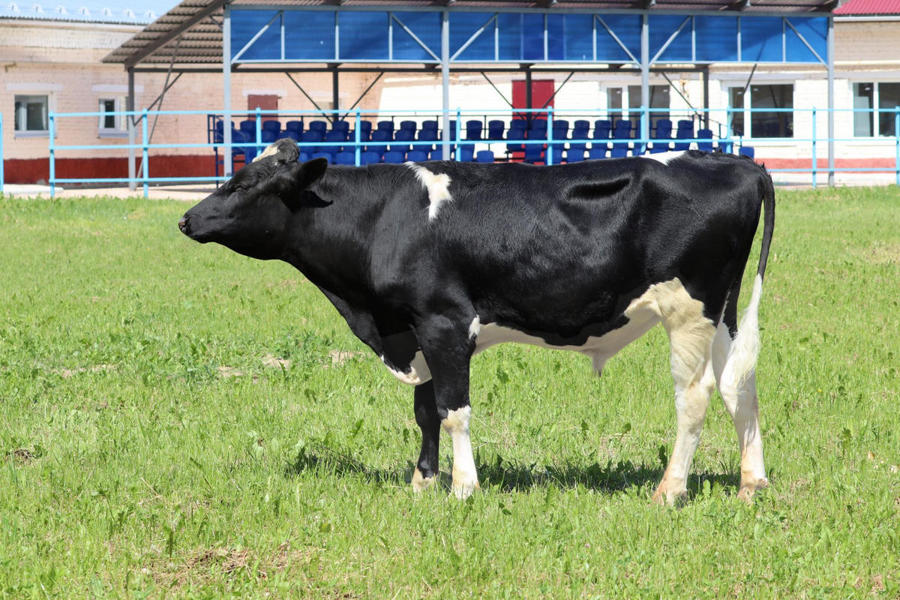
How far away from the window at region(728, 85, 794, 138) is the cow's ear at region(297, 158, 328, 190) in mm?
31862

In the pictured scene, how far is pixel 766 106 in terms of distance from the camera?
1448 inches

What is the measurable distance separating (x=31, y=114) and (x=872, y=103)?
23.0 metres

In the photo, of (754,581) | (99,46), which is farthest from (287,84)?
(754,581)

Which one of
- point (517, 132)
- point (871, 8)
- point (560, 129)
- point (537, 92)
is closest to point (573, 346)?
point (560, 129)

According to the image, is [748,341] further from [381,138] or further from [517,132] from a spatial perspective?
[517,132]

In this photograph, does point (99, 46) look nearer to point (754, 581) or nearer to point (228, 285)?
point (228, 285)

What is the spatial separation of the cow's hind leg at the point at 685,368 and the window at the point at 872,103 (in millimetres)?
32151

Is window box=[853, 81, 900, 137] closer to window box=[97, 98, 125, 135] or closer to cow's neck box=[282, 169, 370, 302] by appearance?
window box=[97, 98, 125, 135]

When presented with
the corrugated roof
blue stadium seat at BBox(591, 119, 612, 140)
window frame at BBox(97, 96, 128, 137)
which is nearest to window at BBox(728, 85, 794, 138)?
the corrugated roof

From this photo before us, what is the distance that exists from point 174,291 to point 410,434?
5952mm

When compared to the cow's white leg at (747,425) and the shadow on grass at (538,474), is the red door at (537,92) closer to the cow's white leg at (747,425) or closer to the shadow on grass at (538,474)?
the shadow on grass at (538,474)

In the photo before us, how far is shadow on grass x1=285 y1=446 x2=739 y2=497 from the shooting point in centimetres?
592

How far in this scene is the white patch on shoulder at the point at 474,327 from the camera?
18.0 feet

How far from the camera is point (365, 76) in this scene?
128 ft
